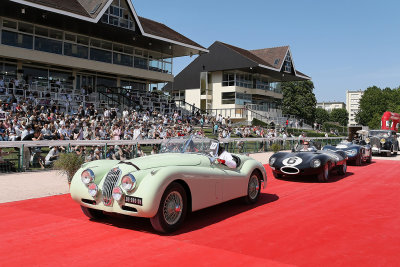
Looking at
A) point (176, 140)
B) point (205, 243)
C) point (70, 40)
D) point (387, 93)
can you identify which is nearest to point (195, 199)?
point (205, 243)

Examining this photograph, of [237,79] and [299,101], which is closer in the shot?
[237,79]

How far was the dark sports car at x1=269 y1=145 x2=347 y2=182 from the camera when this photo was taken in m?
11.1

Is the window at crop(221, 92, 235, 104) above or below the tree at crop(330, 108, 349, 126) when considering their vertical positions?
below

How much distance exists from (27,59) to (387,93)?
9629 centimetres

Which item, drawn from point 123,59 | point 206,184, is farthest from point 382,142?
point 123,59

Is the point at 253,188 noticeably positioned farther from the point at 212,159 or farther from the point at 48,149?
the point at 48,149

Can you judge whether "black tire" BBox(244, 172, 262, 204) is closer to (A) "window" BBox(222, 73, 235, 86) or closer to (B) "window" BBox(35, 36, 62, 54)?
(B) "window" BBox(35, 36, 62, 54)

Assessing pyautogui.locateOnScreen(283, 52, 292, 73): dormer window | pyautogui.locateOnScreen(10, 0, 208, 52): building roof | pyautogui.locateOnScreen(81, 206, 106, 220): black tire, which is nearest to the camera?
pyautogui.locateOnScreen(81, 206, 106, 220): black tire

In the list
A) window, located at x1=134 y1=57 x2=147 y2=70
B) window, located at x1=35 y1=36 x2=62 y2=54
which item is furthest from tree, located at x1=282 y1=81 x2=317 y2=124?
window, located at x1=35 y1=36 x2=62 y2=54

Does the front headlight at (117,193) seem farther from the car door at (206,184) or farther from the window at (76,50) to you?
the window at (76,50)

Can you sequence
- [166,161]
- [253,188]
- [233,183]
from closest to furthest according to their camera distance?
1. [166,161]
2. [233,183]
3. [253,188]

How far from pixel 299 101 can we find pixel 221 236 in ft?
219

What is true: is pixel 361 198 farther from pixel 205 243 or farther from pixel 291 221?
pixel 205 243

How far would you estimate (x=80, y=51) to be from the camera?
28.6 metres
